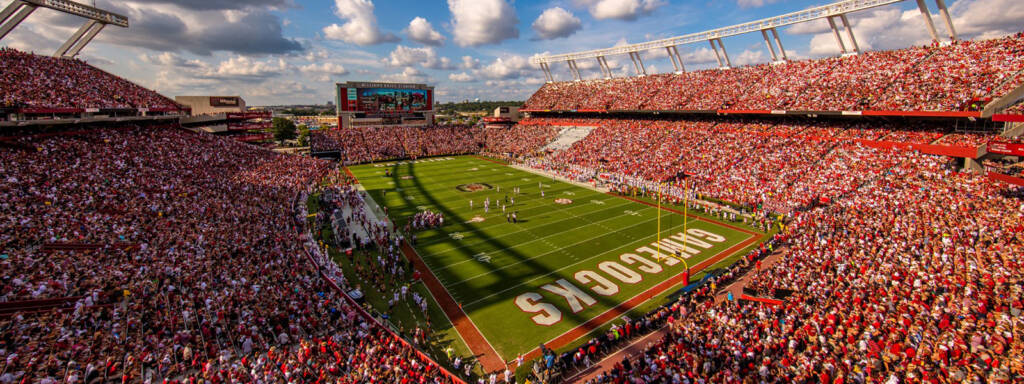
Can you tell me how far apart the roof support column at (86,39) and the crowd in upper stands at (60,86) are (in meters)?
0.75

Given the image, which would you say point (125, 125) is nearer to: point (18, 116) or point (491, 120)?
point (18, 116)

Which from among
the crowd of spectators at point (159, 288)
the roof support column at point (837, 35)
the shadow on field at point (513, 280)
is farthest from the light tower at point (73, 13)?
the roof support column at point (837, 35)

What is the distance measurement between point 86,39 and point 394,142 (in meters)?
29.4

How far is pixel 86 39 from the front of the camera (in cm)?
3397

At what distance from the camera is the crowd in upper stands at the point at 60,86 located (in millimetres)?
23625

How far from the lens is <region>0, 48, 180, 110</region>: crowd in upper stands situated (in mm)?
23625

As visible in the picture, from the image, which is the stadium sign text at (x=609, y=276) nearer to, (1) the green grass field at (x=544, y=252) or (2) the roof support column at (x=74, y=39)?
(1) the green grass field at (x=544, y=252)

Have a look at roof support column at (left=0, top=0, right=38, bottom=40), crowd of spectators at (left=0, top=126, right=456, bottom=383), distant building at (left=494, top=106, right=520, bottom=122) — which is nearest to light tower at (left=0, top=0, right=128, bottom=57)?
roof support column at (left=0, top=0, right=38, bottom=40)

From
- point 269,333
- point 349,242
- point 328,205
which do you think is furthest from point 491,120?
point 269,333

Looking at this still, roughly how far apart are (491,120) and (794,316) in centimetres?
6119

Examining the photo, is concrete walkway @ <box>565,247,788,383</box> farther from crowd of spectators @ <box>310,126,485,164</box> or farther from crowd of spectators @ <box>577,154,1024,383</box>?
crowd of spectators @ <box>310,126,485,164</box>

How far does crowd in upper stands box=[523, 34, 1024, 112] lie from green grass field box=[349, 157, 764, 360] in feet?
53.4

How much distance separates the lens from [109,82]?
107 ft

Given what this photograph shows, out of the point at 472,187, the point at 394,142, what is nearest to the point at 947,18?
the point at 472,187
